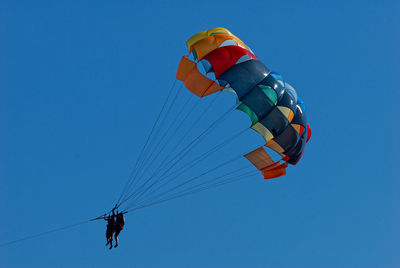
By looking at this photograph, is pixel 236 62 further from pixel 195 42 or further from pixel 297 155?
pixel 297 155

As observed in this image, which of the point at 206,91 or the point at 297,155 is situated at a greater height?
the point at 206,91

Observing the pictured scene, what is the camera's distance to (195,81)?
23.9 m

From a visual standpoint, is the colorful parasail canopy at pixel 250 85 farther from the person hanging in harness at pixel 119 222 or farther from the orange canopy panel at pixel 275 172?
the person hanging in harness at pixel 119 222

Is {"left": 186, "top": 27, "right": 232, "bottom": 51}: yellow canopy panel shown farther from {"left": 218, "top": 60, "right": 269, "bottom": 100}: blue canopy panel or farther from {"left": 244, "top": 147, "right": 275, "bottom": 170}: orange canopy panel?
{"left": 244, "top": 147, "right": 275, "bottom": 170}: orange canopy panel

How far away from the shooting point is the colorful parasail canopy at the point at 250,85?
22.9m

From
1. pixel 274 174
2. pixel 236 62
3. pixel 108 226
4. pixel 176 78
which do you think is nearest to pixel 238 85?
pixel 236 62

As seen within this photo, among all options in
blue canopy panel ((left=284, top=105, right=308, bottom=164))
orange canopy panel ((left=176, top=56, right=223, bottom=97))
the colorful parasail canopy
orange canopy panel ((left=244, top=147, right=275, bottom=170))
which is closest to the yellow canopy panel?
the colorful parasail canopy

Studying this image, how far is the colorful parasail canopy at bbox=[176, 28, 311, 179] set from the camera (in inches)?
902

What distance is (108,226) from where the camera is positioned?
23125 millimetres

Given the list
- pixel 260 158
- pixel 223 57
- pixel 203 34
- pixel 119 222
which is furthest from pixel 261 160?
pixel 119 222

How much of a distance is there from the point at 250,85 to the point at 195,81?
6.17 feet

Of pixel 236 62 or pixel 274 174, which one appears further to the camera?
pixel 274 174

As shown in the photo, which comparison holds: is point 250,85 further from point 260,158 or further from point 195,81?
point 260,158

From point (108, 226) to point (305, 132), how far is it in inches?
258
